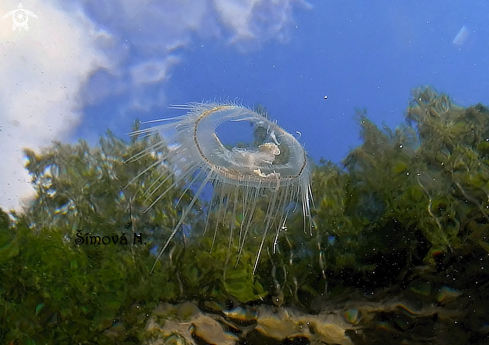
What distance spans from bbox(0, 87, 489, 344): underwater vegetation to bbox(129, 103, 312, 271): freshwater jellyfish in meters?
0.09

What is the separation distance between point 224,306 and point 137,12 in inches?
109

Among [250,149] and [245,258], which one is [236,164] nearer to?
[250,149]

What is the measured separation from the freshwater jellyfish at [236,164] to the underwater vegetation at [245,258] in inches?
3.5

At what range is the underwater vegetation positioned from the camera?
3.53 metres

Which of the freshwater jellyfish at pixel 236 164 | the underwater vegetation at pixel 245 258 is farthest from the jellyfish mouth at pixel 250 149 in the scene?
the underwater vegetation at pixel 245 258

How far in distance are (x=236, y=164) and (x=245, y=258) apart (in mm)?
886

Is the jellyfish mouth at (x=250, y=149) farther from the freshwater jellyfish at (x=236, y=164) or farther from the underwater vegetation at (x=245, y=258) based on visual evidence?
the underwater vegetation at (x=245, y=258)

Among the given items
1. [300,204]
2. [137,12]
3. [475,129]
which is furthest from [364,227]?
[137,12]

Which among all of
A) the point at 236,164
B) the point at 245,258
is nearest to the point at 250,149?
the point at 236,164

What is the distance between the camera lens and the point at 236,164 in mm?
3367

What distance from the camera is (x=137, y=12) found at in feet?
11.9

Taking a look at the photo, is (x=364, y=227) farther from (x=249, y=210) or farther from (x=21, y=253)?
(x=21, y=253)

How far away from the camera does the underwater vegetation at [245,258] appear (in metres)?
3.53

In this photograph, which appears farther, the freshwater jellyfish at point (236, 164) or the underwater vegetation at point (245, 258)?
the underwater vegetation at point (245, 258)
